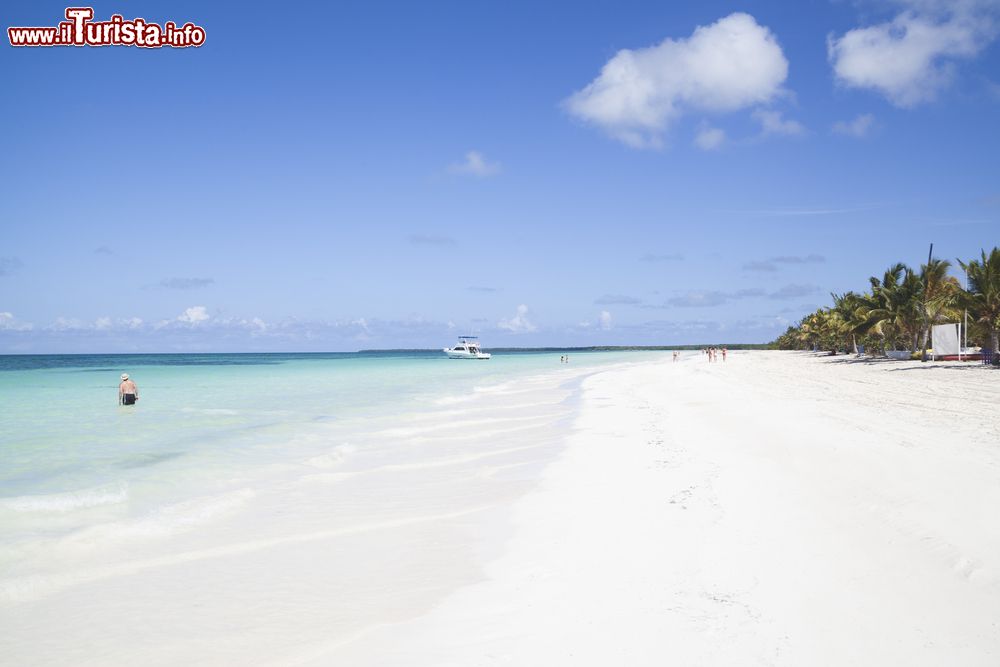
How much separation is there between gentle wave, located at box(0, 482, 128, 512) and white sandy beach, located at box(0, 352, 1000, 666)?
1.70m

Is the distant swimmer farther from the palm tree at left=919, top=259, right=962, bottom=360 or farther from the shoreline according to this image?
the palm tree at left=919, top=259, right=962, bottom=360

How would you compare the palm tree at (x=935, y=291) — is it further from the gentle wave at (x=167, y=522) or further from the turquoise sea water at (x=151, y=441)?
the gentle wave at (x=167, y=522)

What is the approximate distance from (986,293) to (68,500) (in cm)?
4122

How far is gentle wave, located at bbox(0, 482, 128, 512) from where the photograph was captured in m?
8.45

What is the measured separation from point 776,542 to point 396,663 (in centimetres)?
398

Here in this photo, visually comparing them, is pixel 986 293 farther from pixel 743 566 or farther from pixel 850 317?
pixel 743 566

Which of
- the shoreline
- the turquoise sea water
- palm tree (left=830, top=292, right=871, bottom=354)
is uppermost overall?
palm tree (left=830, top=292, right=871, bottom=354)

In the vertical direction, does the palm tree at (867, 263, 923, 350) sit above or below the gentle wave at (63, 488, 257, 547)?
above

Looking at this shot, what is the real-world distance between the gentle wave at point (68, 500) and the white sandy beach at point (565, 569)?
5.59 ft

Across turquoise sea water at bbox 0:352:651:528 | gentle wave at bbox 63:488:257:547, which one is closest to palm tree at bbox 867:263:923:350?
turquoise sea water at bbox 0:352:651:528

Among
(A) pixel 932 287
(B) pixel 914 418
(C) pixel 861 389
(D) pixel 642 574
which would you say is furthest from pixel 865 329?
(D) pixel 642 574

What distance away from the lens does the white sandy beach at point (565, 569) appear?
429 cm

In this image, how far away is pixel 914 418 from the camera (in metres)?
13.9

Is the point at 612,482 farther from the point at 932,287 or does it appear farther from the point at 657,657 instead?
the point at 932,287
